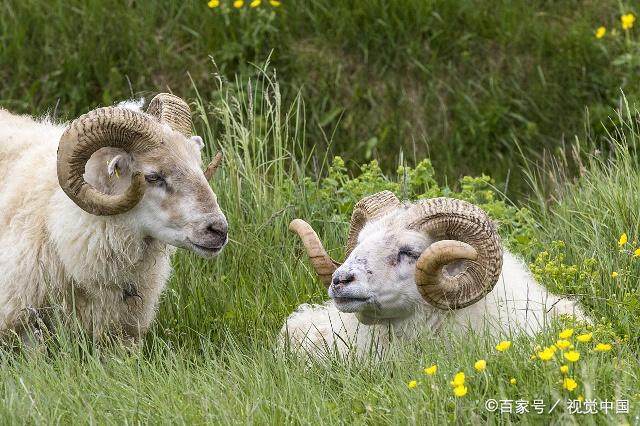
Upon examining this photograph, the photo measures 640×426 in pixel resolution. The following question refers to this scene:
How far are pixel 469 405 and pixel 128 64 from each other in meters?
7.62

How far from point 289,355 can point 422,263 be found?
83cm

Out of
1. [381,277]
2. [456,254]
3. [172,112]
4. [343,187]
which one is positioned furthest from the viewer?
[343,187]

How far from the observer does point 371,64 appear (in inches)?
473

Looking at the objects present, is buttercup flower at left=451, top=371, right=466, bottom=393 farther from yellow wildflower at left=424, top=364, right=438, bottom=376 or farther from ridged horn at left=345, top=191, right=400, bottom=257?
ridged horn at left=345, top=191, right=400, bottom=257

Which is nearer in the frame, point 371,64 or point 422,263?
point 422,263

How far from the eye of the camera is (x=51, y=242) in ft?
22.4

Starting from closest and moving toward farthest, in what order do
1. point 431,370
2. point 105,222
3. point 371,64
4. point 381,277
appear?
point 431,370, point 381,277, point 105,222, point 371,64

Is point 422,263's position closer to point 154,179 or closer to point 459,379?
point 459,379

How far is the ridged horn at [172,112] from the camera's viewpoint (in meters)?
7.13

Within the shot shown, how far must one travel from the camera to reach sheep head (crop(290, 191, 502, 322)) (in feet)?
20.4

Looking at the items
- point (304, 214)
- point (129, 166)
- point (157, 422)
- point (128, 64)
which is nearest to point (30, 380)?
point (157, 422)

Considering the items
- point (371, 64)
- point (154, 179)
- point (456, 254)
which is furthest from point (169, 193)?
point (371, 64)

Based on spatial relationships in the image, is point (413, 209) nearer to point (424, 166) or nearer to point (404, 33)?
point (424, 166)

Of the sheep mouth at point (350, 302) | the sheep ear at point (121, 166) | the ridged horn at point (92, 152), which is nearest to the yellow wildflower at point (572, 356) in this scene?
the sheep mouth at point (350, 302)
